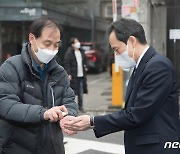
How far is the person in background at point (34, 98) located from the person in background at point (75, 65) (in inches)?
257

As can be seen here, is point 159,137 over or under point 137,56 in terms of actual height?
under

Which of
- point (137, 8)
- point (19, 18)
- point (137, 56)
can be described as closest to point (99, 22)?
point (19, 18)

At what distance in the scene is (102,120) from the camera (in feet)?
9.25

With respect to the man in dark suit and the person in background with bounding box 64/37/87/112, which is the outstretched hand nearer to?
the man in dark suit

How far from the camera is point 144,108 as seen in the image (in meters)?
2.67

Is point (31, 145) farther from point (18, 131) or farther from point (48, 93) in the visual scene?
point (48, 93)

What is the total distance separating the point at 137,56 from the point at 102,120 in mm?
553

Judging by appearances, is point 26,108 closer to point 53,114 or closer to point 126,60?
point 53,114

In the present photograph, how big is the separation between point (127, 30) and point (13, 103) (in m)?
0.99

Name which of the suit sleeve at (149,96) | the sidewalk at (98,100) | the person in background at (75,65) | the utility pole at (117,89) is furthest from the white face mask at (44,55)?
the utility pole at (117,89)

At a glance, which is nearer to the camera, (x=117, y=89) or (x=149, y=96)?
(x=149, y=96)

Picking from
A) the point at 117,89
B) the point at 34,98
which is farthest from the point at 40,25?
the point at 117,89

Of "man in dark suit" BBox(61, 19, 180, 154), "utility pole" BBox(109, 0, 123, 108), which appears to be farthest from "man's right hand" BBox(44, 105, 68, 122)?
"utility pole" BBox(109, 0, 123, 108)

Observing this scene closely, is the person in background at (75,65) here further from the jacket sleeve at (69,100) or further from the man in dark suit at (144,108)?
the man in dark suit at (144,108)
